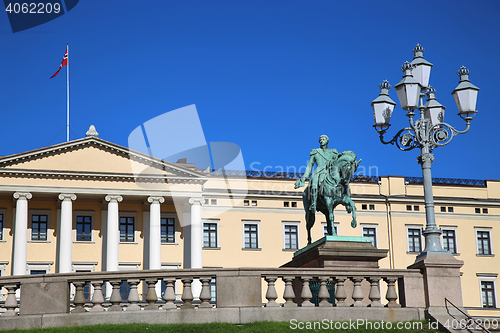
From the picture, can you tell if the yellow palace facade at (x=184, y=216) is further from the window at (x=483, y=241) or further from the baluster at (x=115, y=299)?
the baluster at (x=115, y=299)

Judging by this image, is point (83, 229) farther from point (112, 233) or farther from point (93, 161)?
point (93, 161)

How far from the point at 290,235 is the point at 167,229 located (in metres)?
10.4

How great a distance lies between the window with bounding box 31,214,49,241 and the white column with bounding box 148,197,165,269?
8126mm

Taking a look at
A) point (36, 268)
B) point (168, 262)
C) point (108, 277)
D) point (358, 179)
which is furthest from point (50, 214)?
point (108, 277)

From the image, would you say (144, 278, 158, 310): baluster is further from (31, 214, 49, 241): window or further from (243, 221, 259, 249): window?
(243, 221, 259, 249): window

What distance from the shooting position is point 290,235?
59.2m

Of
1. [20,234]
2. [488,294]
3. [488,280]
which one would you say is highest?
[20,234]

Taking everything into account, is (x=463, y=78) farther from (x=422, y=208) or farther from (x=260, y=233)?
(x=422, y=208)

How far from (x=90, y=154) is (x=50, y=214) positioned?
5.69m

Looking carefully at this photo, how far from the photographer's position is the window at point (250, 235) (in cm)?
5800

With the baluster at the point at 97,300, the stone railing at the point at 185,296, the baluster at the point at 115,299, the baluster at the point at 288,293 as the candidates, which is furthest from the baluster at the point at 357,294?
the baluster at the point at 97,300

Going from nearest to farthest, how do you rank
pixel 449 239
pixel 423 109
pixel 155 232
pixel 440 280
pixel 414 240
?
pixel 440 280, pixel 423 109, pixel 155 232, pixel 414 240, pixel 449 239

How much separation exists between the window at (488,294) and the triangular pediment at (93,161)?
26551 millimetres

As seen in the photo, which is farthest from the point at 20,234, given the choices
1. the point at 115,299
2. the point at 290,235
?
the point at 115,299
